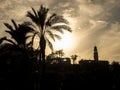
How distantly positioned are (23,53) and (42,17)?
5038 mm

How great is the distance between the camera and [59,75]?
172 ft

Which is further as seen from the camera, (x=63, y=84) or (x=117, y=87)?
(x=117, y=87)

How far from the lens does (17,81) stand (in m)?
41.5

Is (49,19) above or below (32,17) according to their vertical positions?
below

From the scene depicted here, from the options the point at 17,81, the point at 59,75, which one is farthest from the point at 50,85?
the point at 17,81

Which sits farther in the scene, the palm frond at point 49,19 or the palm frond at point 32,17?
the palm frond at point 32,17

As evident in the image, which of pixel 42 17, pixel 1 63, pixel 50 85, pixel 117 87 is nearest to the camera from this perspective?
pixel 1 63

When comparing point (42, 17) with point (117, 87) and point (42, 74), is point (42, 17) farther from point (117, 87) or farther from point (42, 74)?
point (117, 87)

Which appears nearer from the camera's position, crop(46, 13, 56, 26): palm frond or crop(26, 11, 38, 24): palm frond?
crop(46, 13, 56, 26): palm frond

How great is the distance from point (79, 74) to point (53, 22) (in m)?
16.4

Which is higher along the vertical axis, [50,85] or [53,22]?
[53,22]

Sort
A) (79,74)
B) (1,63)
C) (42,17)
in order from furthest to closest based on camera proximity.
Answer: (79,74)
(42,17)
(1,63)

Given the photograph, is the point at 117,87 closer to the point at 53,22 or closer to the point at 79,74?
the point at 79,74

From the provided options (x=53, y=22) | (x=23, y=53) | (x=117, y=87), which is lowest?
(x=117, y=87)
